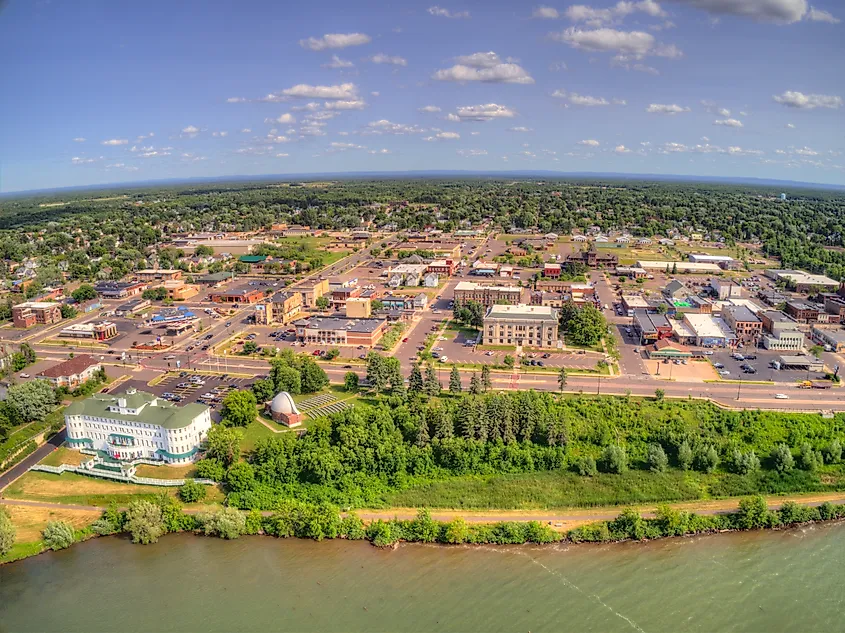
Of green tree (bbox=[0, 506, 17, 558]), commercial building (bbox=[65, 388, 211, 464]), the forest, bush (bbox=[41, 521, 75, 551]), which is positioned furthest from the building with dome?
the forest

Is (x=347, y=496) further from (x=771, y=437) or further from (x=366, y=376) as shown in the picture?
(x=771, y=437)

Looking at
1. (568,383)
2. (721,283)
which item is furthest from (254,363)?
(721,283)

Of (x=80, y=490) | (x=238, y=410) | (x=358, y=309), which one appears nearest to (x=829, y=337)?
(x=358, y=309)

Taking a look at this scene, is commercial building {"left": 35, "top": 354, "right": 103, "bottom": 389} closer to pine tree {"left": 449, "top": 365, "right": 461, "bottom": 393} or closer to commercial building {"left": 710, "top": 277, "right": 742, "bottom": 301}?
pine tree {"left": 449, "top": 365, "right": 461, "bottom": 393}

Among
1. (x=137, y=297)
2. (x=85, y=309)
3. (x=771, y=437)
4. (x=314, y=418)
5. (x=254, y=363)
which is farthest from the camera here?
(x=137, y=297)

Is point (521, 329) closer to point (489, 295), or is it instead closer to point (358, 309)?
point (489, 295)

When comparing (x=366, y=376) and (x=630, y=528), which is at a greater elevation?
(x=366, y=376)
